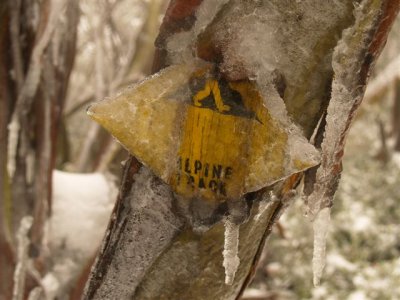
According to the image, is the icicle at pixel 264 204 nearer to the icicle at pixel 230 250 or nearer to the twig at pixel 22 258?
the icicle at pixel 230 250

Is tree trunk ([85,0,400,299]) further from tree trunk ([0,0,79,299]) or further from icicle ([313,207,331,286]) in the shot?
tree trunk ([0,0,79,299])

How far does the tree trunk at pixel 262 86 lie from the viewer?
50cm

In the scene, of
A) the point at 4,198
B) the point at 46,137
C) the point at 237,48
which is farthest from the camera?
the point at 46,137

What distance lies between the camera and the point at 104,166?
1725 millimetres

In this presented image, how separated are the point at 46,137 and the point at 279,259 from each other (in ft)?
8.87

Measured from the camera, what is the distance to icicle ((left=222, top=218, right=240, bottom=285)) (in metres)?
0.56

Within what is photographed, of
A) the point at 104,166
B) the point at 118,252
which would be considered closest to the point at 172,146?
the point at 118,252

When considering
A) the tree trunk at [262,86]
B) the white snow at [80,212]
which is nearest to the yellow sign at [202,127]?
the tree trunk at [262,86]

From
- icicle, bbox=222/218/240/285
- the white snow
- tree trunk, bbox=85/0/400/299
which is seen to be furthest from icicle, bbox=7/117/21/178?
icicle, bbox=222/218/240/285

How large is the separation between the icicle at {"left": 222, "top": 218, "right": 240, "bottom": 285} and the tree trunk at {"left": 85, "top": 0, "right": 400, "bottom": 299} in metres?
0.02

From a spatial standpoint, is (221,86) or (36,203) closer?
(221,86)

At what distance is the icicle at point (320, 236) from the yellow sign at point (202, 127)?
6.0 inches

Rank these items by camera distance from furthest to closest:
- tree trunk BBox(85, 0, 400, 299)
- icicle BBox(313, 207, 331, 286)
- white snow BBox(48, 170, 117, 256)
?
white snow BBox(48, 170, 117, 256) → icicle BBox(313, 207, 331, 286) → tree trunk BBox(85, 0, 400, 299)

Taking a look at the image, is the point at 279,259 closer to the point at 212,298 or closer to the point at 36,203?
the point at 36,203
